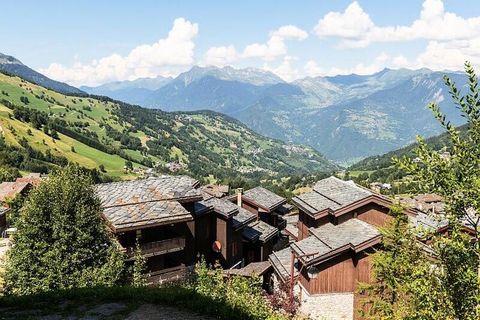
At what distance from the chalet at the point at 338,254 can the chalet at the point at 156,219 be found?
8.92 m

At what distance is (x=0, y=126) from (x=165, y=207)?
160187mm

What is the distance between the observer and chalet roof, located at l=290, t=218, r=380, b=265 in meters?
31.9

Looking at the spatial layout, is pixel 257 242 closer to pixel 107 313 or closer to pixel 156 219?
pixel 156 219

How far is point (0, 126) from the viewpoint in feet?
Result: 549

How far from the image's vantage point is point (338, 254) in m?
32.5

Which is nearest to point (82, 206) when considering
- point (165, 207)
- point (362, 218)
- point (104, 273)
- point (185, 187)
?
point (104, 273)

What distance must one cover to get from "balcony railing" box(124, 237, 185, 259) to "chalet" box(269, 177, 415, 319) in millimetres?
8969

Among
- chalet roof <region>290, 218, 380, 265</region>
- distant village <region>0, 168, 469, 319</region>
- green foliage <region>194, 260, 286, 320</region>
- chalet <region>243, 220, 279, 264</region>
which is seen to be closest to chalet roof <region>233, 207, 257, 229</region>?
distant village <region>0, 168, 469, 319</region>

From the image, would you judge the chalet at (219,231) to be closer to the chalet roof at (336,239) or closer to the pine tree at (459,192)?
the chalet roof at (336,239)

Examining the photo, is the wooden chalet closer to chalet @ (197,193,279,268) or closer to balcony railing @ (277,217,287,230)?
chalet @ (197,193,279,268)

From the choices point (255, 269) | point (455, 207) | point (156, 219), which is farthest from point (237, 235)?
point (455, 207)

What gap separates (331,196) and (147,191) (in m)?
17.3

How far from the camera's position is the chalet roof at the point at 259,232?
49344mm

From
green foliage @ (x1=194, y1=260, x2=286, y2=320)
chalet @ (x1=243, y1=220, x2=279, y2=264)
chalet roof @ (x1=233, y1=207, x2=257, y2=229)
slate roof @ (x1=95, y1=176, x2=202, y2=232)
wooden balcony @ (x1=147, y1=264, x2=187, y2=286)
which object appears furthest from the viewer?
chalet @ (x1=243, y1=220, x2=279, y2=264)
